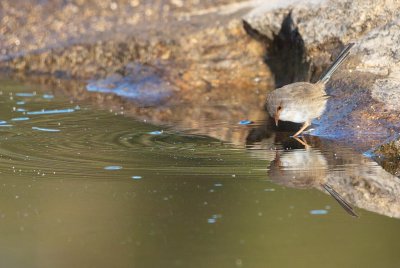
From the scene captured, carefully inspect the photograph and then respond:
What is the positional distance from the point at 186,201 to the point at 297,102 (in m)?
1.77

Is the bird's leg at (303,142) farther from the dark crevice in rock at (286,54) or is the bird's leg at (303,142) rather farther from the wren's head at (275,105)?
the dark crevice in rock at (286,54)

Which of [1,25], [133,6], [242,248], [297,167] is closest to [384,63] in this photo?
[297,167]

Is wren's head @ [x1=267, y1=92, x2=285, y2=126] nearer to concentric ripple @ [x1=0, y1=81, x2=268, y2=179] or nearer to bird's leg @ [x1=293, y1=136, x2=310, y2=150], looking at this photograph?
bird's leg @ [x1=293, y1=136, x2=310, y2=150]

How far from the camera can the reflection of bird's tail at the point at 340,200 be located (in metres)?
4.44

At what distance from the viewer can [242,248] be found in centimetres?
397

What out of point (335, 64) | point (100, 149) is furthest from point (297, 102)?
point (100, 149)

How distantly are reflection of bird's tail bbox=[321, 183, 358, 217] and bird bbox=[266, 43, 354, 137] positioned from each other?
1.27 metres

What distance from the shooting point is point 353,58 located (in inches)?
268

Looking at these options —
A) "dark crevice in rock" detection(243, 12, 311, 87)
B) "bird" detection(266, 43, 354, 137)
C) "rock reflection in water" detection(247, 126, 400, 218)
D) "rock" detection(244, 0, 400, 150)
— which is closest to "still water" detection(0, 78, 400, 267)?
"rock reflection in water" detection(247, 126, 400, 218)

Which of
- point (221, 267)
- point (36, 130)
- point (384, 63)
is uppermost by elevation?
point (384, 63)

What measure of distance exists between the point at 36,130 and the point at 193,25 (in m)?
3.22

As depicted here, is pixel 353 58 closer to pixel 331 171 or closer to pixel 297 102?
pixel 297 102

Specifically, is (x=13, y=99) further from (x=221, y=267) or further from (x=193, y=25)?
(x=221, y=267)

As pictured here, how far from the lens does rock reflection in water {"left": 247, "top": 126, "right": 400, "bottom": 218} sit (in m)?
4.69
